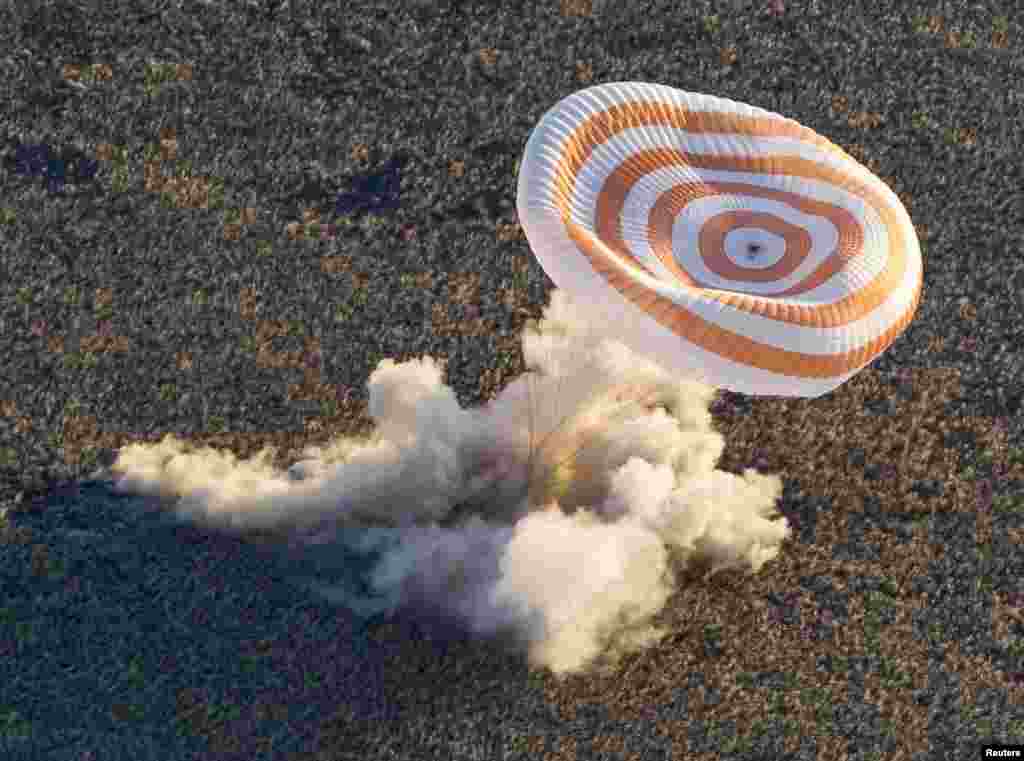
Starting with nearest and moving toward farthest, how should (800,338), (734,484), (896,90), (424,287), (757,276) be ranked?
1. (800,338)
2. (757,276)
3. (734,484)
4. (424,287)
5. (896,90)

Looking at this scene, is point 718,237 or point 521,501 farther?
point 521,501

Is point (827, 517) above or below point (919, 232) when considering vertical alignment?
below

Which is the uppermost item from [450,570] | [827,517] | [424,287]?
[424,287]

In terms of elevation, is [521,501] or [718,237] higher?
[718,237]

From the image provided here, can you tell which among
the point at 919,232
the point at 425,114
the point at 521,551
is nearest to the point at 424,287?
the point at 425,114

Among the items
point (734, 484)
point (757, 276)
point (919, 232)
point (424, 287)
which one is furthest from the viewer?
point (919, 232)

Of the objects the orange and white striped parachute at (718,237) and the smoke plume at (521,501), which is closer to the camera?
the orange and white striped parachute at (718,237)

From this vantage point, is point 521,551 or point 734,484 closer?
point 521,551

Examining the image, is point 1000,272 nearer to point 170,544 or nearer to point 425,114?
point 425,114
